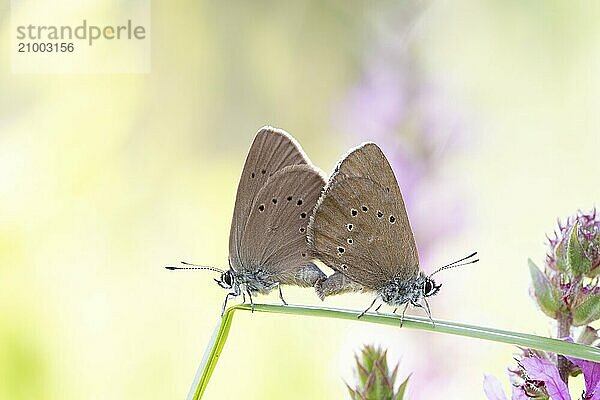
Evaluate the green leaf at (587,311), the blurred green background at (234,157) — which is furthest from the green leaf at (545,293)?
the blurred green background at (234,157)

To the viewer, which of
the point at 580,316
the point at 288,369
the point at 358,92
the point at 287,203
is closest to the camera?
the point at 580,316

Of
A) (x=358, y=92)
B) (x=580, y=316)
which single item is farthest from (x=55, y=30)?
(x=580, y=316)

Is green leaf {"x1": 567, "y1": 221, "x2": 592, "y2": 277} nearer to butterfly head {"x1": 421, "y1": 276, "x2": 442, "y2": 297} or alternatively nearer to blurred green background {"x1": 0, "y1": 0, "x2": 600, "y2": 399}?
butterfly head {"x1": 421, "y1": 276, "x2": 442, "y2": 297}

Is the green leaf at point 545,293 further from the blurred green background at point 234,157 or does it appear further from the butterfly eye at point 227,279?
the blurred green background at point 234,157

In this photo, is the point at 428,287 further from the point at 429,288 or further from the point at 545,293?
the point at 545,293

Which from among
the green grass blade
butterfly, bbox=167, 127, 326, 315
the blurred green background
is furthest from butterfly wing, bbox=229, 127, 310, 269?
the blurred green background

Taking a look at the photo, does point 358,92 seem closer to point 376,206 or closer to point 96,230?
point 96,230

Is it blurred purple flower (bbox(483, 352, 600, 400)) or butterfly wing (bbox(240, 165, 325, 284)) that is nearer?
blurred purple flower (bbox(483, 352, 600, 400))
